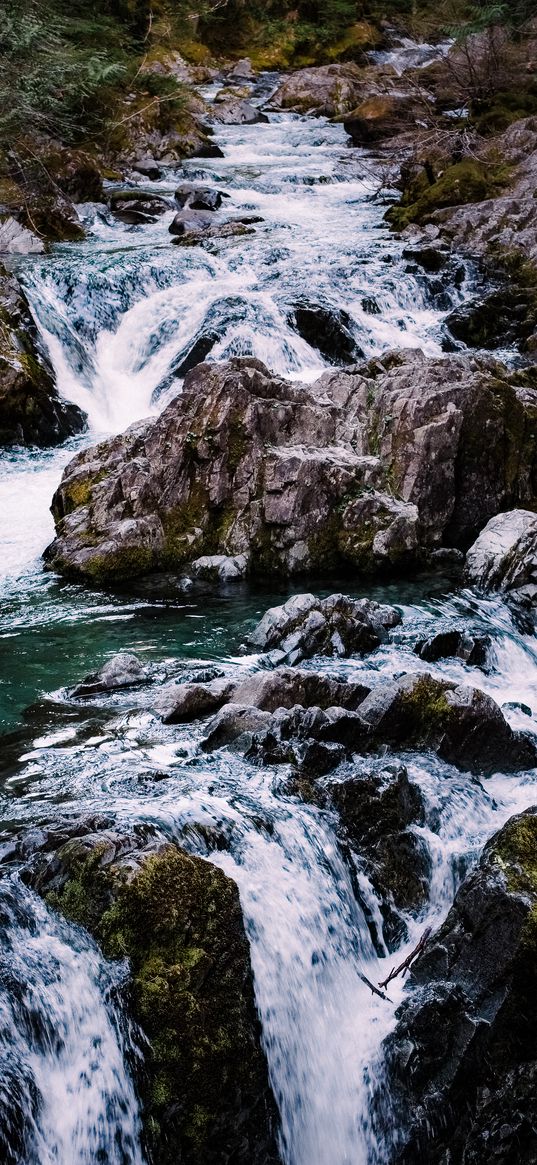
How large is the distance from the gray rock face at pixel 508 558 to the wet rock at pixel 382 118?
23.4 m

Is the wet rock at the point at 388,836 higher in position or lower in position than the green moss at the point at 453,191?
lower

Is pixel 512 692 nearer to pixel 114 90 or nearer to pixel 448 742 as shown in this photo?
pixel 448 742

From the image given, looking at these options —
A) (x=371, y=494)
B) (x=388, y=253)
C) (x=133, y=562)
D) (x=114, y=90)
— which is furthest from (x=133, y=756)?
(x=114, y=90)

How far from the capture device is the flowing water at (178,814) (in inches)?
154

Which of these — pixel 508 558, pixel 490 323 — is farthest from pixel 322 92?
pixel 508 558

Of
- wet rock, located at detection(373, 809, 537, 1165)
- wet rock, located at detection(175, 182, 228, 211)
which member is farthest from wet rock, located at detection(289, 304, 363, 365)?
wet rock, located at detection(373, 809, 537, 1165)

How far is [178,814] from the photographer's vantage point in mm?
5152

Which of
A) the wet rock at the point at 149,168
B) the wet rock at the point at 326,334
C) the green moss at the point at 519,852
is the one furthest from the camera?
the wet rock at the point at 149,168

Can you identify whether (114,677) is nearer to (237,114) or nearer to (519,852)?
(519,852)

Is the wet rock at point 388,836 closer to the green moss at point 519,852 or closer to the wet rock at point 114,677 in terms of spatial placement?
the green moss at point 519,852

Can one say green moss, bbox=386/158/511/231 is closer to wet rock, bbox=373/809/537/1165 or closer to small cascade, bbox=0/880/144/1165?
wet rock, bbox=373/809/537/1165

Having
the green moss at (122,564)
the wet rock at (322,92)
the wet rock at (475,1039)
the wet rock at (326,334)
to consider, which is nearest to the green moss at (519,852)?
the wet rock at (475,1039)

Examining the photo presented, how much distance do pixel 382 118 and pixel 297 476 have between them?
79.6 feet

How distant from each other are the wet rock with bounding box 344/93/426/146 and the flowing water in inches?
697
